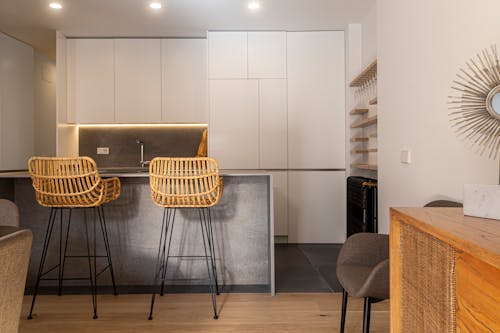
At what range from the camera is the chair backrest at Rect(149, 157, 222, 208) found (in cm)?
260

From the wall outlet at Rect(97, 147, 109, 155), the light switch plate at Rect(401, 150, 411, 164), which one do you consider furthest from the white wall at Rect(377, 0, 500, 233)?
the wall outlet at Rect(97, 147, 109, 155)

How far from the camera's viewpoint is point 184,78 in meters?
5.03

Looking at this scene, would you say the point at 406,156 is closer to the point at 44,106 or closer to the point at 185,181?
the point at 185,181

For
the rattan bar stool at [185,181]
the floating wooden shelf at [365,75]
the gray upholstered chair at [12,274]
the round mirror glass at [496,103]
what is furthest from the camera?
the floating wooden shelf at [365,75]

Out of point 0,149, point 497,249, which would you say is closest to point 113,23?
point 0,149

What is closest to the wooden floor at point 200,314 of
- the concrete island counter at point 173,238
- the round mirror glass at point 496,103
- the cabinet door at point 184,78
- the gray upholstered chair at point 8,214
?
the concrete island counter at point 173,238

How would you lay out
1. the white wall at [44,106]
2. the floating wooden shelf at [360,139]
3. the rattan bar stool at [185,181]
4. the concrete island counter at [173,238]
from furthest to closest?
the white wall at [44,106] < the floating wooden shelf at [360,139] < the concrete island counter at [173,238] < the rattan bar stool at [185,181]

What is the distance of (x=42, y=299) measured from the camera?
3006 millimetres

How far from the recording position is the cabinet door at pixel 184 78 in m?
5.03

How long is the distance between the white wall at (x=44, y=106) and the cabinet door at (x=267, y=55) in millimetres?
3042

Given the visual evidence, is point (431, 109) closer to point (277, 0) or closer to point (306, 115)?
point (277, 0)

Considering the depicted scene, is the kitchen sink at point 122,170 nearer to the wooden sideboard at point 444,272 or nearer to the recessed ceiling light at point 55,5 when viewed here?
the recessed ceiling light at point 55,5

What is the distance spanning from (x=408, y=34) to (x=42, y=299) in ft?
10.7

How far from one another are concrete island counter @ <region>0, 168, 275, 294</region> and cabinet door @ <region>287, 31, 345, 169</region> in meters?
1.82
